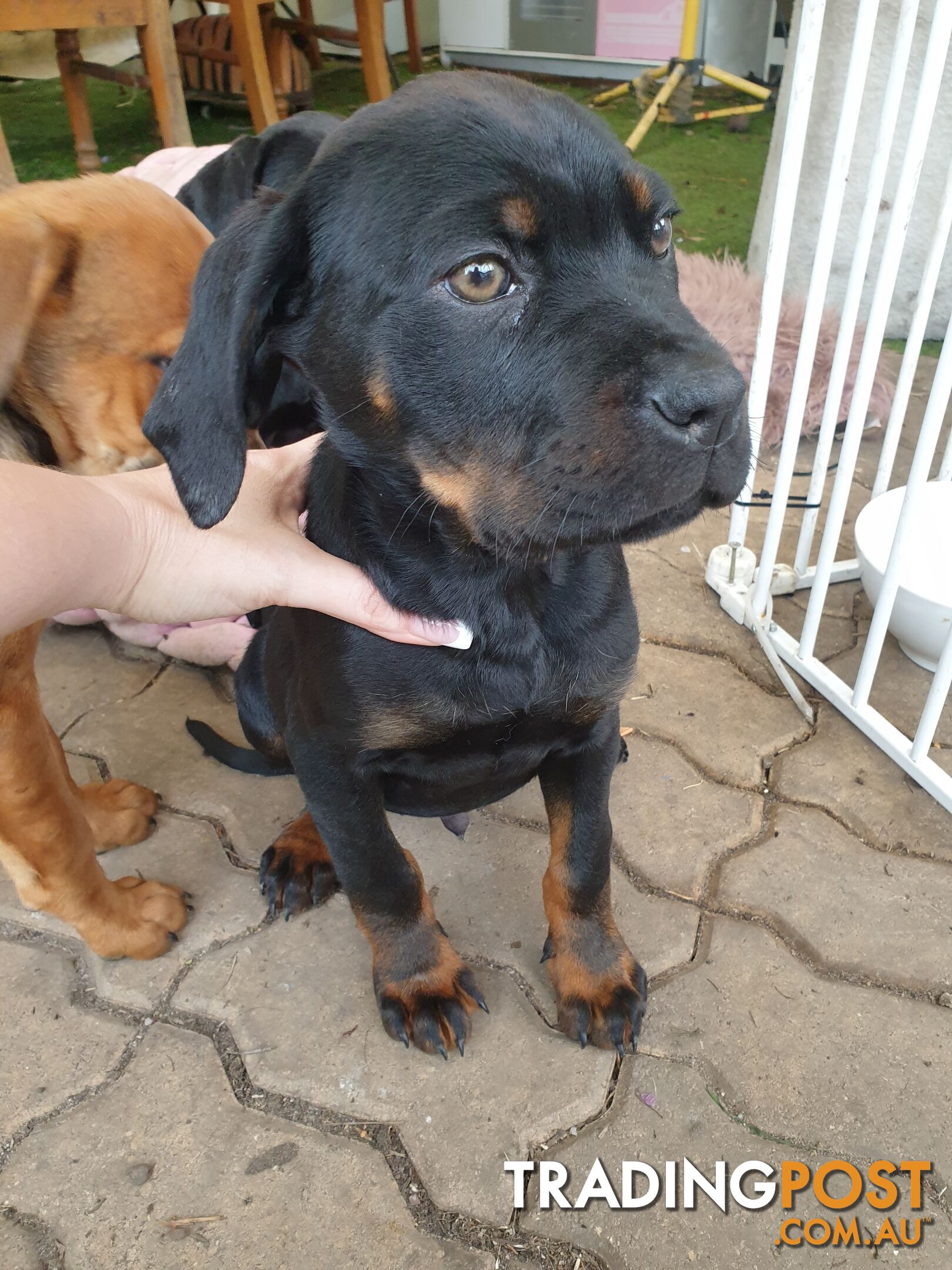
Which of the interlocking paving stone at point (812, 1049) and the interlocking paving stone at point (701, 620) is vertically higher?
the interlocking paving stone at point (812, 1049)

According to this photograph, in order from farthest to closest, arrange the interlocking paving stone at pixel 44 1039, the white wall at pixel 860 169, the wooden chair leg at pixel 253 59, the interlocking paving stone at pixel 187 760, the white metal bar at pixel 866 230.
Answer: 1. the wooden chair leg at pixel 253 59
2. the white wall at pixel 860 169
3. the interlocking paving stone at pixel 187 760
4. the white metal bar at pixel 866 230
5. the interlocking paving stone at pixel 44 1039

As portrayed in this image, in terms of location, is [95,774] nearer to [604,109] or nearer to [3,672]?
[3,672]

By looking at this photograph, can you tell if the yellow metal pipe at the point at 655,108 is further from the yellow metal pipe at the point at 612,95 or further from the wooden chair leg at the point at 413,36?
the wooden chair leg at the point at 413,36

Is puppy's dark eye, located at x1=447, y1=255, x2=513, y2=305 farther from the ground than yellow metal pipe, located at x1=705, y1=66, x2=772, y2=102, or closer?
farther from the ground

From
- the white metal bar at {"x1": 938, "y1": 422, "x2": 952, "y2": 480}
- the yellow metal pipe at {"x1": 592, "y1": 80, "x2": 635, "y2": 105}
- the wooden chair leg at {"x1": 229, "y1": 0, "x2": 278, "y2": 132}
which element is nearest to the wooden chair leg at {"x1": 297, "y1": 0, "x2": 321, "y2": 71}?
the yellow metal pipe at {"x1": 592, "y1": 80, "x2": 635, "y2": 105}

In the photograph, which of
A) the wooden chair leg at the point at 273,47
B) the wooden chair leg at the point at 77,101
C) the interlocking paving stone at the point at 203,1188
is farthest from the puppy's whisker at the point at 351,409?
the wooden chair leg at the point at 273,47

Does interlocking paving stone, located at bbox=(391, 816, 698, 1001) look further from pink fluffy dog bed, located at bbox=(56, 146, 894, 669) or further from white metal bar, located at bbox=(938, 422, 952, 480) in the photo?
white metal bar, located at bbox=(938, 422, 952, 480)

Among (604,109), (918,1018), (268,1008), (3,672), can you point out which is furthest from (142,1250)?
(604,109)

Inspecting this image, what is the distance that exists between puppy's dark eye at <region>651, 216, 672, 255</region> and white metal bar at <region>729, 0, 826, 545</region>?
0.77 metres

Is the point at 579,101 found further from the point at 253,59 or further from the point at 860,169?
the point at 860,169

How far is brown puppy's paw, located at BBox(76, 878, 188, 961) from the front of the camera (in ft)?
6.86

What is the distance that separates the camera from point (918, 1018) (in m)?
1.98

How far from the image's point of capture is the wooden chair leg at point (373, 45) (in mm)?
7016

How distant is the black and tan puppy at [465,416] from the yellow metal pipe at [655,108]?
6.15 metres
